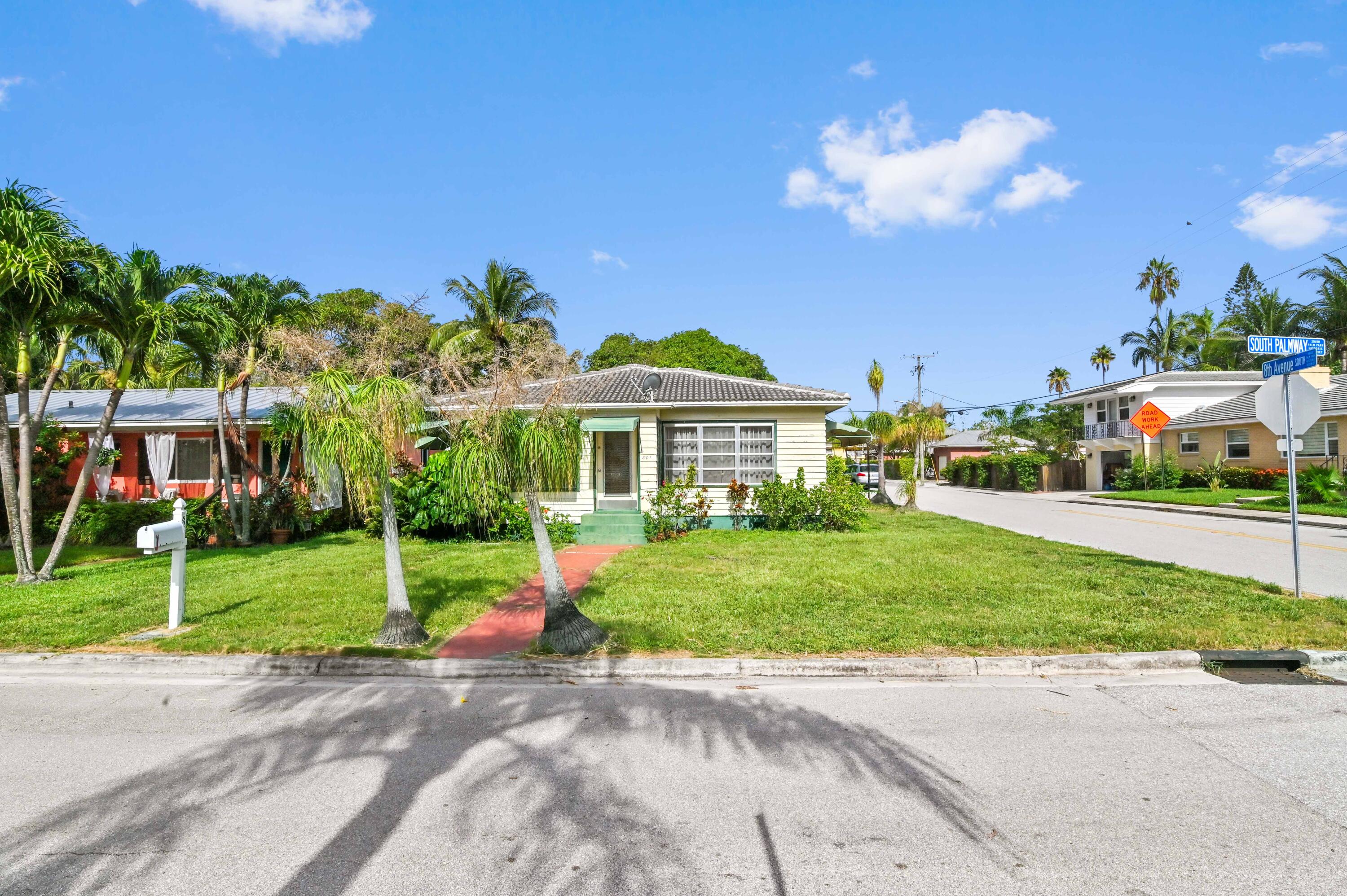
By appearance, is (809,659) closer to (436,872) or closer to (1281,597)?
(436,872)

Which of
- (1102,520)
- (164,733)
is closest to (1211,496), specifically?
(1102,520)

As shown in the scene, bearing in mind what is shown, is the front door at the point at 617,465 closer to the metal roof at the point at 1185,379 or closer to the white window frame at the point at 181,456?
the white window frame at the point at 181,456

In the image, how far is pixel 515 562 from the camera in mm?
11617

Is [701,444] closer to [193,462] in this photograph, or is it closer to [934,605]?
→ [934,605]

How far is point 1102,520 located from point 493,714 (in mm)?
19736

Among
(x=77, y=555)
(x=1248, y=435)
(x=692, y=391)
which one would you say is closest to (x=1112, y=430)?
(x=1248, y=435)

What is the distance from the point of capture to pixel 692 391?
1780 cm

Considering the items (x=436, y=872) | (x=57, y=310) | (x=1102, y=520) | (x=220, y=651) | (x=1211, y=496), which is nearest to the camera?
(x=436, y=872)

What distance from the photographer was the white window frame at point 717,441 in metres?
16.9

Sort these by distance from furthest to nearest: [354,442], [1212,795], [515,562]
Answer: [515,562] < [354,442] < [1212,795]

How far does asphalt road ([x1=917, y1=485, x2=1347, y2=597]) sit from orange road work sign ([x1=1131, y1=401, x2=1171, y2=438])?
2.71 meters

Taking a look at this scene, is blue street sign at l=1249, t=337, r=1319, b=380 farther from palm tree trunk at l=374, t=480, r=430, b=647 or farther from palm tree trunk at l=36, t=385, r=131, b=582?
palm tree trunk at l=36, t=385, r=131, b=582

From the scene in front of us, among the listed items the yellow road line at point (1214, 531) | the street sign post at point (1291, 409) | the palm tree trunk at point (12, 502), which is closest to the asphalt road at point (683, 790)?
the street sign post at point (1291, 409)

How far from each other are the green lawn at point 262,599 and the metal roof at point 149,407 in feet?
20.1
